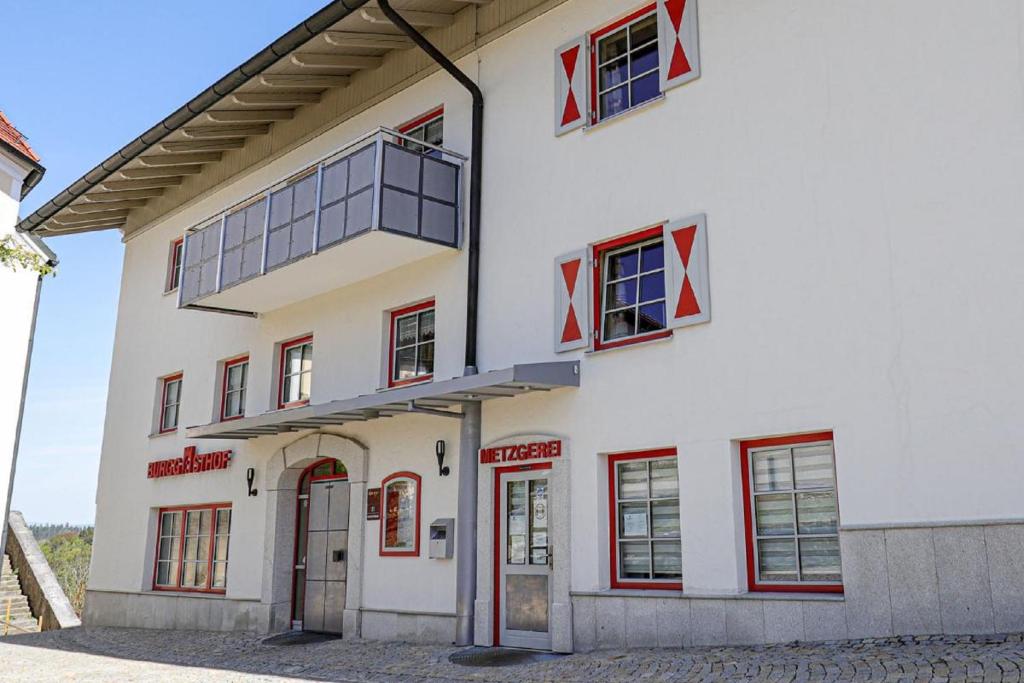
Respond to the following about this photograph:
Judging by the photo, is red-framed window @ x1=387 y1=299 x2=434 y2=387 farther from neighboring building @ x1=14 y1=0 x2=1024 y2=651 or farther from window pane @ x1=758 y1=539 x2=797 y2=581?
window pane @ x1=758 y1=539 x2=797 y2=581

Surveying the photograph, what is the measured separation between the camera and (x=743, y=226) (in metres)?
9.74

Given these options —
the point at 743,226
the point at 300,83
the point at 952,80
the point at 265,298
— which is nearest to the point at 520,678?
the point at 743,226

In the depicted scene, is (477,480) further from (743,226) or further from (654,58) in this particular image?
(654,58)

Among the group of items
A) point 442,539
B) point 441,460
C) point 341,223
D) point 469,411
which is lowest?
point 442,539

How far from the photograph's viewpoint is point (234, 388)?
1698 centimetres

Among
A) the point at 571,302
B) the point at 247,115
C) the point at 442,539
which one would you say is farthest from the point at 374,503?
the point at 247,115

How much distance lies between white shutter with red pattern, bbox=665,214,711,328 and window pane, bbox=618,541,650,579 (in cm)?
240

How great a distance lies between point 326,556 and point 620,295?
637 centimetres

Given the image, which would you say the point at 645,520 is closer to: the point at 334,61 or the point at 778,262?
the point at 778,262

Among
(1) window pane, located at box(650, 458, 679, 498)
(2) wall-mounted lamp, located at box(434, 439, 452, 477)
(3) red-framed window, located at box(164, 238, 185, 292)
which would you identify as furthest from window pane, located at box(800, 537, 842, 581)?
(3) red-framed window, located at box(164, 238, 185, 292)

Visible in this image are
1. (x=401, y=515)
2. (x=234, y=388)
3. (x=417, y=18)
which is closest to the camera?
(x=401, y=515)

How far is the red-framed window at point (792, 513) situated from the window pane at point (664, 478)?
0.82m

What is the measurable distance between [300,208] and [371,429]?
3.22m

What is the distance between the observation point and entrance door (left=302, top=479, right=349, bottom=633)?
549 inches
